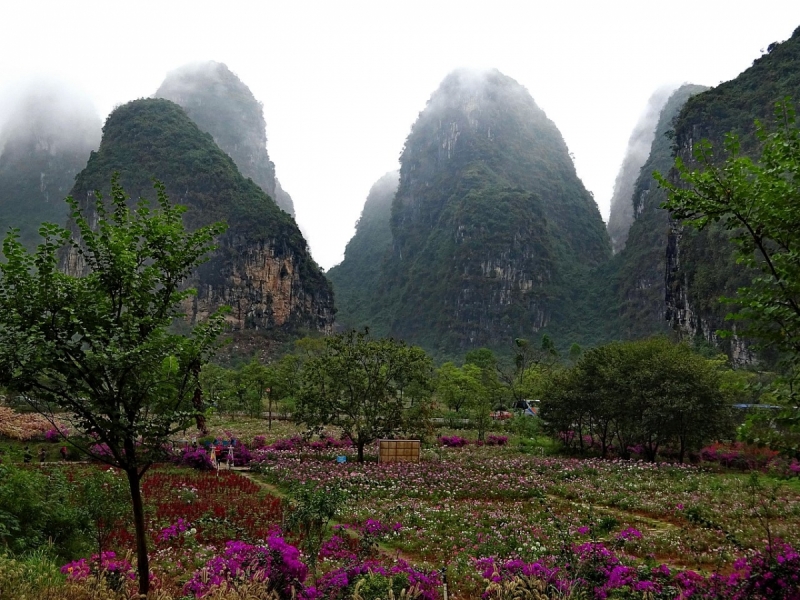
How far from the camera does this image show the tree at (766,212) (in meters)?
5.41

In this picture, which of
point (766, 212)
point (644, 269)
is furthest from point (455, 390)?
point (644, 269)

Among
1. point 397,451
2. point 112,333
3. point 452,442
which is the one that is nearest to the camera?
point 112,333

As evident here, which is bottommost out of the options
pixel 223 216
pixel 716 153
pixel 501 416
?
pixel 501 416

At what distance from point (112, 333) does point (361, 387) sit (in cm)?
1960

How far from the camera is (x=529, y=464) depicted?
22.5 meters

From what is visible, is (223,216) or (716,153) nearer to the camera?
(716,153)

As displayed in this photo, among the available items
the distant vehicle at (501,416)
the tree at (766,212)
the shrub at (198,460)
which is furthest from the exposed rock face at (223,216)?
the tree at (766,212)

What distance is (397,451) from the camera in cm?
2292

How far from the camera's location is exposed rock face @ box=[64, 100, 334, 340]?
13712cm

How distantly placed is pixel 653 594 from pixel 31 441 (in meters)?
29.5

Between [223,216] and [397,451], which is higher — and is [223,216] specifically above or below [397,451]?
above

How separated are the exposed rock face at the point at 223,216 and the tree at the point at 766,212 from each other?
133 metres

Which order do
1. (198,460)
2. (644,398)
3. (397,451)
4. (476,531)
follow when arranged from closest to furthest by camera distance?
(476,531) → (198,460) → (397,451) → (644,398)

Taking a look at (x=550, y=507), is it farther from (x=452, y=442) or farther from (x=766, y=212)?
(x=452, y=442)
